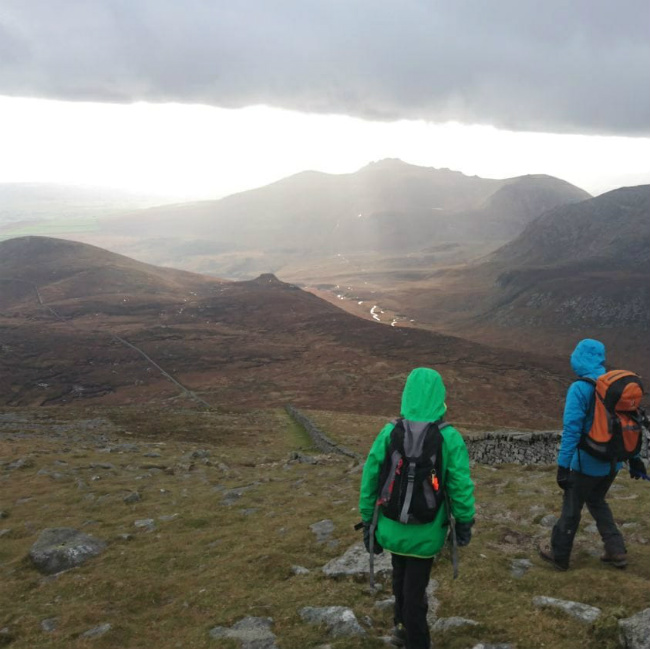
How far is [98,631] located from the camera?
30.1 feet

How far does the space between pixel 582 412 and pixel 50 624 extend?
10.4 metres

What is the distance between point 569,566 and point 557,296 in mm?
142932

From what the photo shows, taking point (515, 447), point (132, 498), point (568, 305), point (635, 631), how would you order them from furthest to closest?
point (568, 305), point (515, 447), point (132, 498), point (635, 631)

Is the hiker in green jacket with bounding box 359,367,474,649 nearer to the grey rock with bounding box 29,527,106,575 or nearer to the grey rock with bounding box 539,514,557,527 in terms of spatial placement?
the grey rock with bounding box 539,514,557,527

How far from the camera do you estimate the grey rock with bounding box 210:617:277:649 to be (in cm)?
809

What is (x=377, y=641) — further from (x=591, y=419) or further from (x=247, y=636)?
Result: (x=591, y=419)

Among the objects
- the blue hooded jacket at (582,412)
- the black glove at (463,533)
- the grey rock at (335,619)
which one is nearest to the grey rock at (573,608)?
the blue hooded jacket at (582,412)

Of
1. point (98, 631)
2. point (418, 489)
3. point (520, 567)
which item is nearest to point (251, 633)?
point (98, 631)

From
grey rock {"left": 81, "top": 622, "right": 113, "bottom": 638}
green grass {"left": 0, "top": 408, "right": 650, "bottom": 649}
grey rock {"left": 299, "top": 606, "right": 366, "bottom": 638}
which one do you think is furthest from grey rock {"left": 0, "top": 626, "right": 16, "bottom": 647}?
grey rock {"left": 299, "top": 606, "right": 366, "bottom": 638}

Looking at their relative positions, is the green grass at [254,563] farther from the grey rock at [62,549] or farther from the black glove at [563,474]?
the black glove at [563,474]

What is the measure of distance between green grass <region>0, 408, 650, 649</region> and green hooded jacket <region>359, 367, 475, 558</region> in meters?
1.93

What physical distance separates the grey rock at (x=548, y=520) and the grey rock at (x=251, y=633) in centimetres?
717

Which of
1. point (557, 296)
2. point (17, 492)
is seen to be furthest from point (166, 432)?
point (557, 296)

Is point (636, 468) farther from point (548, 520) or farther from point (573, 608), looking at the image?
point (548, 520)
